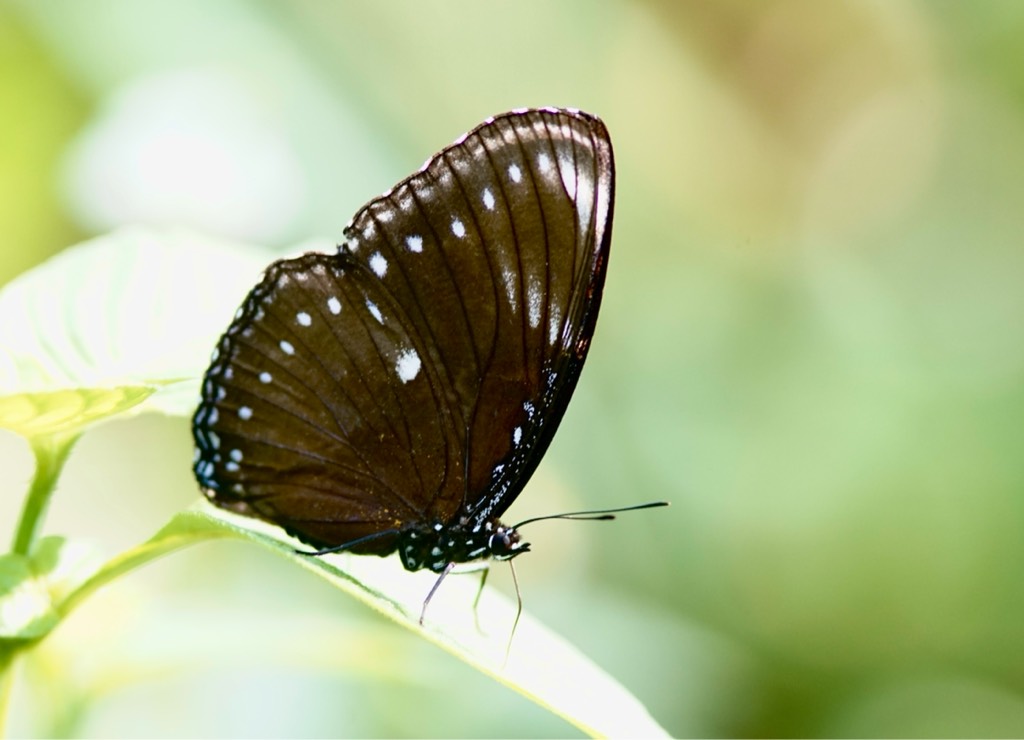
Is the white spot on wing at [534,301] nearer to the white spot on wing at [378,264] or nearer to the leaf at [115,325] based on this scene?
the white spot on wing at [378,264]

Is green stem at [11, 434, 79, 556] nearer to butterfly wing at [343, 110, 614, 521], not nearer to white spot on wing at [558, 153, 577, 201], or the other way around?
butterfly wing at [343, 110, 614, 521]

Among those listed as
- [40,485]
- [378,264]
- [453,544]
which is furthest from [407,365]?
[40,485]

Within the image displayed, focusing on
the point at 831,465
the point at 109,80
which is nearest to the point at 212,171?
the point at 109,80

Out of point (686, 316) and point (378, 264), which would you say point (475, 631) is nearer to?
point (378, 264)

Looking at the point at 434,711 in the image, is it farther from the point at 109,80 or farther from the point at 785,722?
the point at 109,80

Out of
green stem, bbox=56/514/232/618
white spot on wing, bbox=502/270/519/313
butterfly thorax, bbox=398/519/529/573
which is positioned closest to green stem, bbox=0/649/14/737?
green stem, bbox=56/514/232/618
